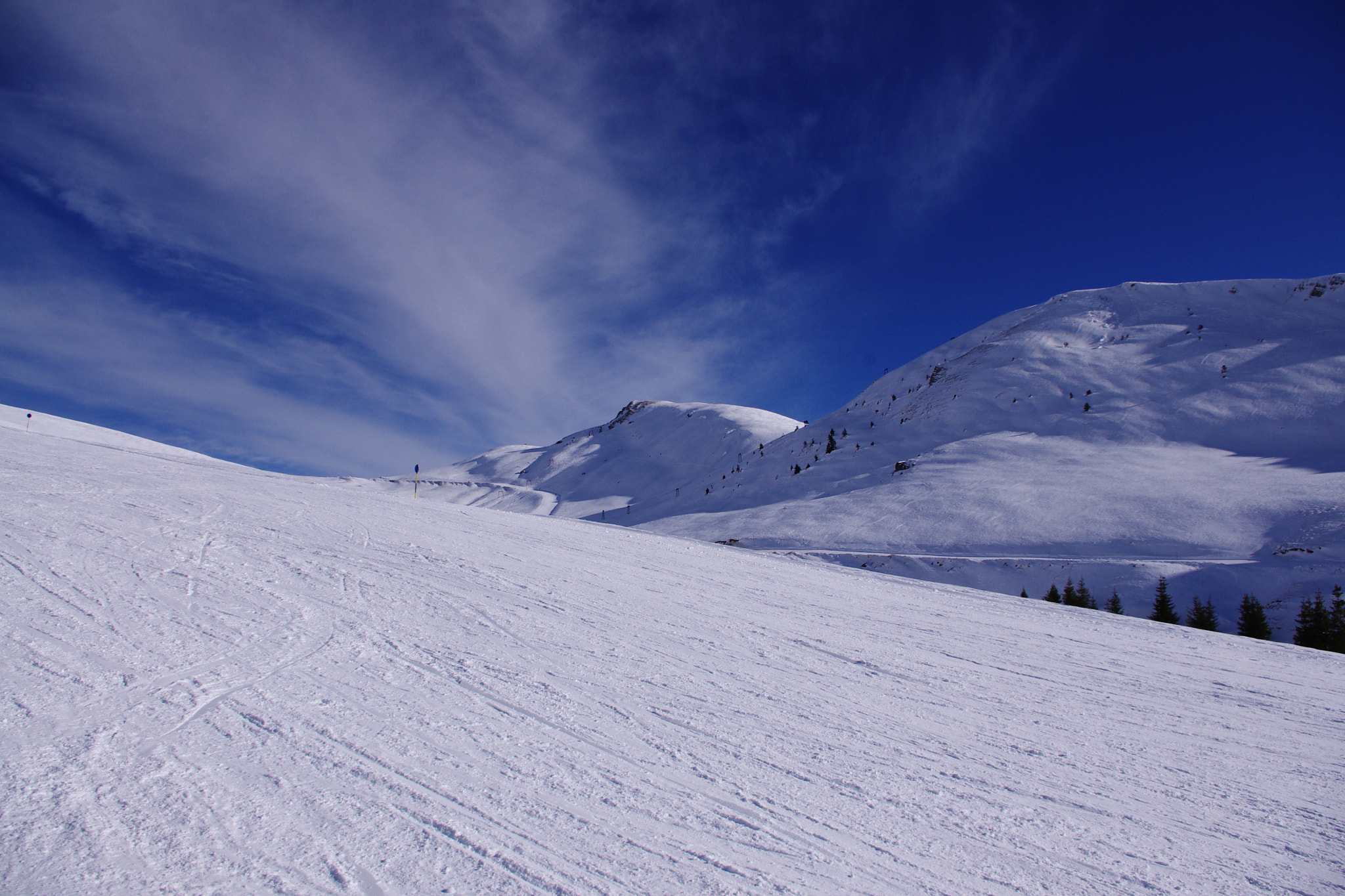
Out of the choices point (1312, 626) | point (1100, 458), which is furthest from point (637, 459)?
point (1312, 626)

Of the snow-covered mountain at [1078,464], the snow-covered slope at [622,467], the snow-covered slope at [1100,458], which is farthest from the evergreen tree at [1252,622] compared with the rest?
the snow-covered slope at [622,467]

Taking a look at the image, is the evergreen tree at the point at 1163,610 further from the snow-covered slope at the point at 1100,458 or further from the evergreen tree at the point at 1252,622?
the snow-covered slope at the point at 1100,458

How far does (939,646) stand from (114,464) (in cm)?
1926

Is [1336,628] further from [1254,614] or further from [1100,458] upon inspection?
[1100,458]

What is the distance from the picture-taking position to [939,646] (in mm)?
7266

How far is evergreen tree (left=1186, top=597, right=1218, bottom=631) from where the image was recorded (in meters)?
17.2

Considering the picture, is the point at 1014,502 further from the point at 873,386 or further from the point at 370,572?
the point at 873,386

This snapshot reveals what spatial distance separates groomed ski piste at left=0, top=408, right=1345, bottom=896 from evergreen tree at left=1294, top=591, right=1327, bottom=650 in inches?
424

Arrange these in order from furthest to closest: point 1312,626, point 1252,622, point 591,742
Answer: point 1252,622
point 1312,626
point 591,742

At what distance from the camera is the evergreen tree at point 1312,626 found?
15.4 m

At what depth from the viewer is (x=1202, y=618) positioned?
17375 millimetres

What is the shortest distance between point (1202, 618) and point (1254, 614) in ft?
3.70

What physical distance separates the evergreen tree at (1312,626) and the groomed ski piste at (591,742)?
→ 35.3 feet

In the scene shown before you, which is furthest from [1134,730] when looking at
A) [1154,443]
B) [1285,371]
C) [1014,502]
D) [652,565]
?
[1285,371]
